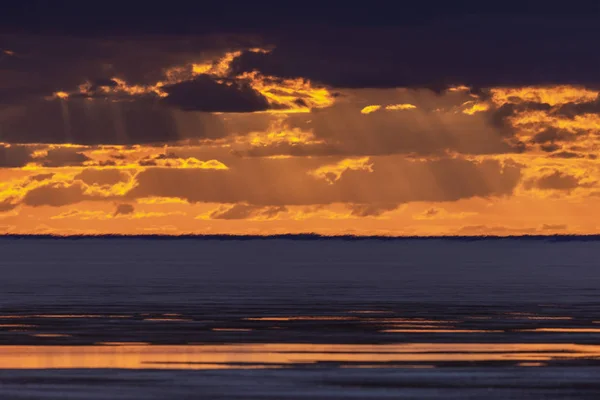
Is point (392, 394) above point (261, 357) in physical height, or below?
below

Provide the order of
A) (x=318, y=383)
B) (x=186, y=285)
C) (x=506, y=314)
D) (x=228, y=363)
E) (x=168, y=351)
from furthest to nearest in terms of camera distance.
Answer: (x=186, y=285), (x=506, y=314), (x=168, y=351), (x=228, y=363), (x=318, y=383)

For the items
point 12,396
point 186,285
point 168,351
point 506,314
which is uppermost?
point 186,285

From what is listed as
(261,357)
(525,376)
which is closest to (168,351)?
(261,357)

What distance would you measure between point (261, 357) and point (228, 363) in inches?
75.3

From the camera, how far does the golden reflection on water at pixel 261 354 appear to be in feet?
152

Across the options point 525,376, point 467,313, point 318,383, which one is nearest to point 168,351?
point 318,383

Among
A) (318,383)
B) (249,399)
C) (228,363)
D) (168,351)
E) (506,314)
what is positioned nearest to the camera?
(249,399)

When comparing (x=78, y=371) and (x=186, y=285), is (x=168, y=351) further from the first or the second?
(x=186, y=285)

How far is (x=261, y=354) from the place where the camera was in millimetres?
49219

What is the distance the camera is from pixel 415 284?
105 metres

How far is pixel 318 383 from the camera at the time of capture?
42250 mm

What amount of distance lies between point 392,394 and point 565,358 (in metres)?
9.83

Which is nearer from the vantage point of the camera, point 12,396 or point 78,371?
point 12,396

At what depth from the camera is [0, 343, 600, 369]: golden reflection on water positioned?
152 feet
